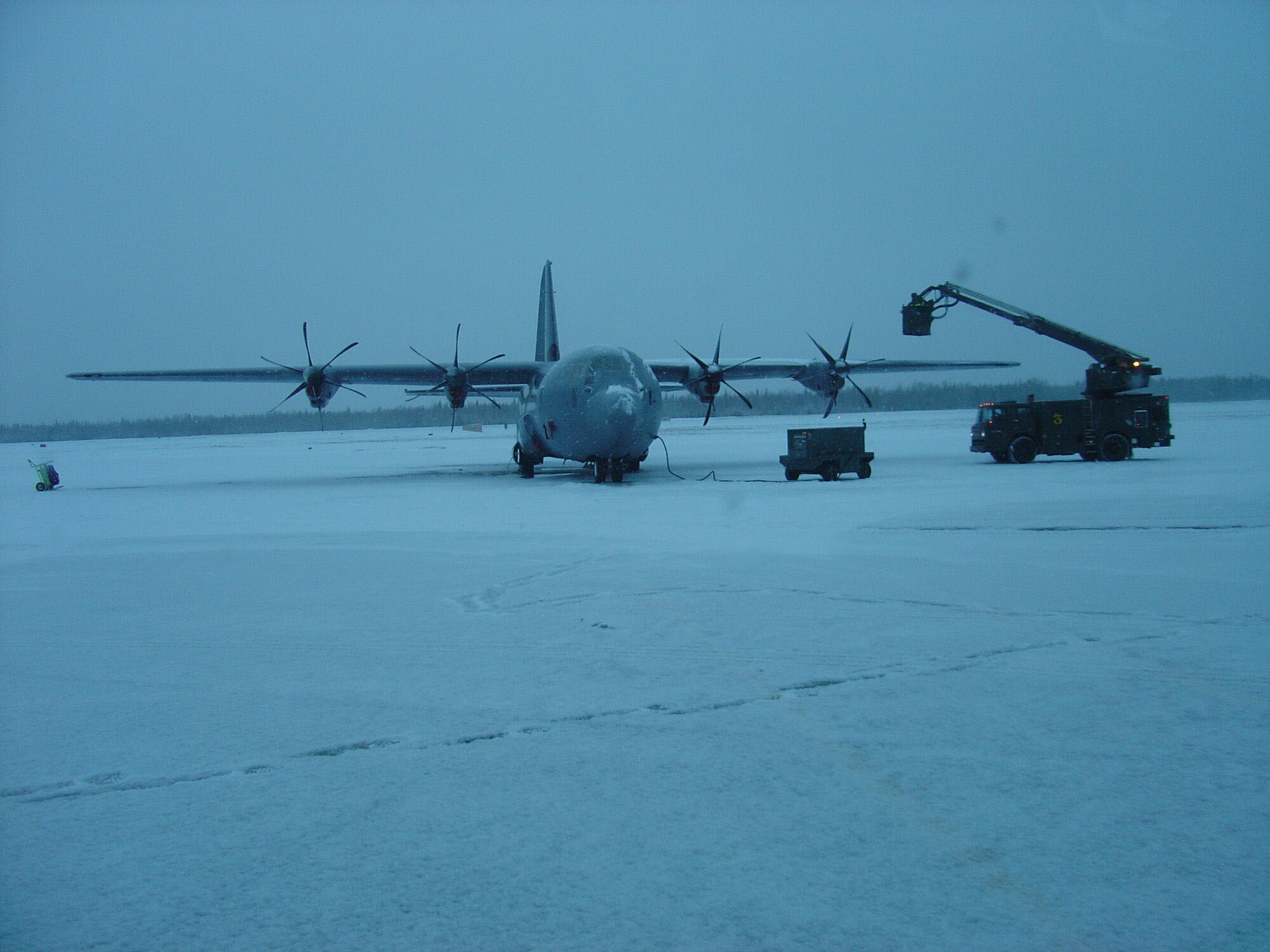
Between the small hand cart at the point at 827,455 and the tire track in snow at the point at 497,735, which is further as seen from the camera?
the small hand cart at the point at 827,455

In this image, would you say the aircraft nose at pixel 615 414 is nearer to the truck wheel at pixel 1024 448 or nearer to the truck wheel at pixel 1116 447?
the truck wheel at pixel 1024 448

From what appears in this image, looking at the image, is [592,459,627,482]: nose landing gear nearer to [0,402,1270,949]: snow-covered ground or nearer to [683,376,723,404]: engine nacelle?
[683,376,723,404]: engine nacelle

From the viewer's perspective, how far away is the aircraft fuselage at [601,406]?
20.8 meters

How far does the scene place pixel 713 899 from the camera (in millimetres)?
3105

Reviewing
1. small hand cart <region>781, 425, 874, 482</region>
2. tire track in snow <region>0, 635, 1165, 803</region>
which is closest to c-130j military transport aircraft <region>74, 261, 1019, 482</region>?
small hand cart <region>781, 425, 874, 482</region>

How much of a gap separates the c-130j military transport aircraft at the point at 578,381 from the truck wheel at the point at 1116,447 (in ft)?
22.4

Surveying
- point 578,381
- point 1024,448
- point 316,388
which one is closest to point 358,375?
point 316,388

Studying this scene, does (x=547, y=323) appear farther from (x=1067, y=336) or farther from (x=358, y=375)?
(x=1067, y=336)

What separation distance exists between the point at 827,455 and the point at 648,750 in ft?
58.8

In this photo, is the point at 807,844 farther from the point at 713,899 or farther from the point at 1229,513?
the point at 1229,513

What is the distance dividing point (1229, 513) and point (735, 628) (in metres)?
10.1

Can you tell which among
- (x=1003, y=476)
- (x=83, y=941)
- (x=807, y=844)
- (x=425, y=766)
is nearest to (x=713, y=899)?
(x=807, y=844)

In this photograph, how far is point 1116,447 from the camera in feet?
82.8

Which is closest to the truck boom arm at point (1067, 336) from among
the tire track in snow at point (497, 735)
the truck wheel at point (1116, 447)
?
the truck wheel at point (1116, 447)
